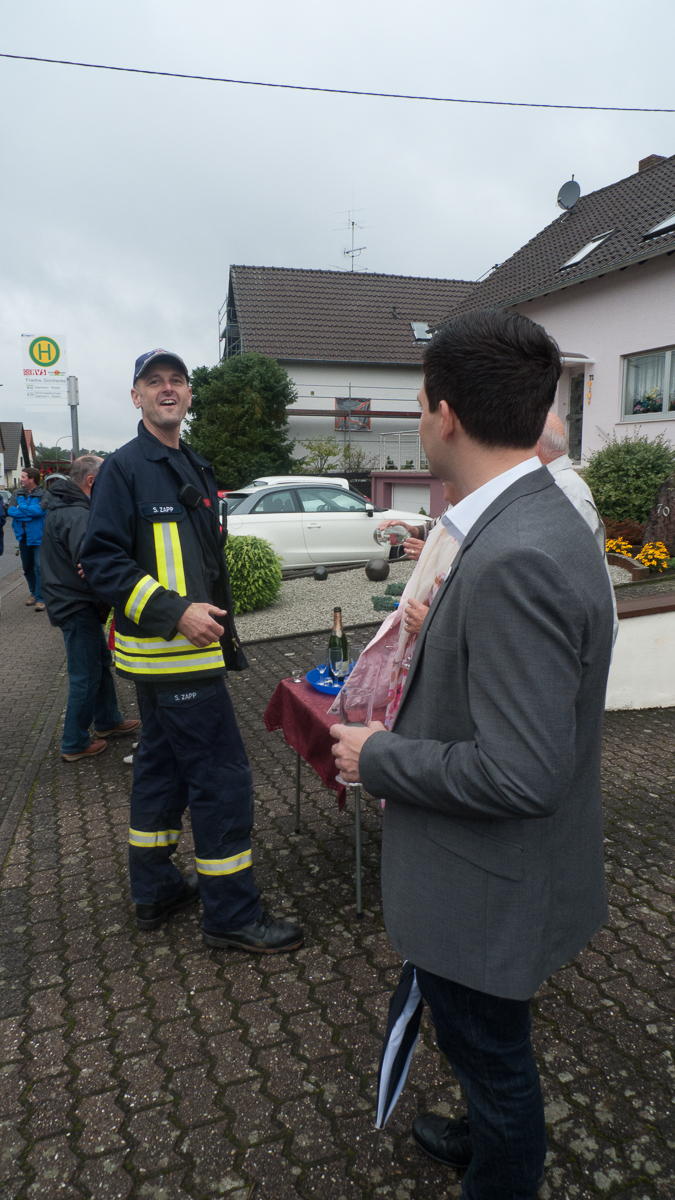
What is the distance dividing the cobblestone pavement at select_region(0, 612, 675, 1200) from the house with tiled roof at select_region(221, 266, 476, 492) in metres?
31.1

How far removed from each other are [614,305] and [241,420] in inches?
594

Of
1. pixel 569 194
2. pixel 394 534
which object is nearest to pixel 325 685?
pixel 394 534

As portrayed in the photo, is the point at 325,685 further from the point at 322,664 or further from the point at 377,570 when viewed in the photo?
the point at 377,570

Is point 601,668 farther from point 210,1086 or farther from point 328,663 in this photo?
point 328,663

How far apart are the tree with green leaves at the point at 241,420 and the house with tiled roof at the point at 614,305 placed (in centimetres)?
1069

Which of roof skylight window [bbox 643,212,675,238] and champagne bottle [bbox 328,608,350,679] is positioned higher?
roof skylight window [bbox 643,212,675,238]

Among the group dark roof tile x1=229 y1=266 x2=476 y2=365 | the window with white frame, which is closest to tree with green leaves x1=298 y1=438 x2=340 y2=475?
dark roof tile x1=229 y1=266 x2=476 y2=365

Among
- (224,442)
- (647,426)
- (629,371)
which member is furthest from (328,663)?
(224,442)

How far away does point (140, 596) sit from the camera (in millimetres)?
2639

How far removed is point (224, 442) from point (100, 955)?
25.4 m

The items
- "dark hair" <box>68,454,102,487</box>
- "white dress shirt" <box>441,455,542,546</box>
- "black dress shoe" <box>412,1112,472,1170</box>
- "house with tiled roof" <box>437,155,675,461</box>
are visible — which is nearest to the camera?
"white dress shirt" <box>441,455,542,546</box>

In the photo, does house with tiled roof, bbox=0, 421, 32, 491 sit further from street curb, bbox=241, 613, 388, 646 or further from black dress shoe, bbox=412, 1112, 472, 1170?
black dress shoe, bbox=412, 1112, 472, 1170

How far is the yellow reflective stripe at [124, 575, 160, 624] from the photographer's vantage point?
264 centimetres

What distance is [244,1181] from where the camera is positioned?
203 cm
